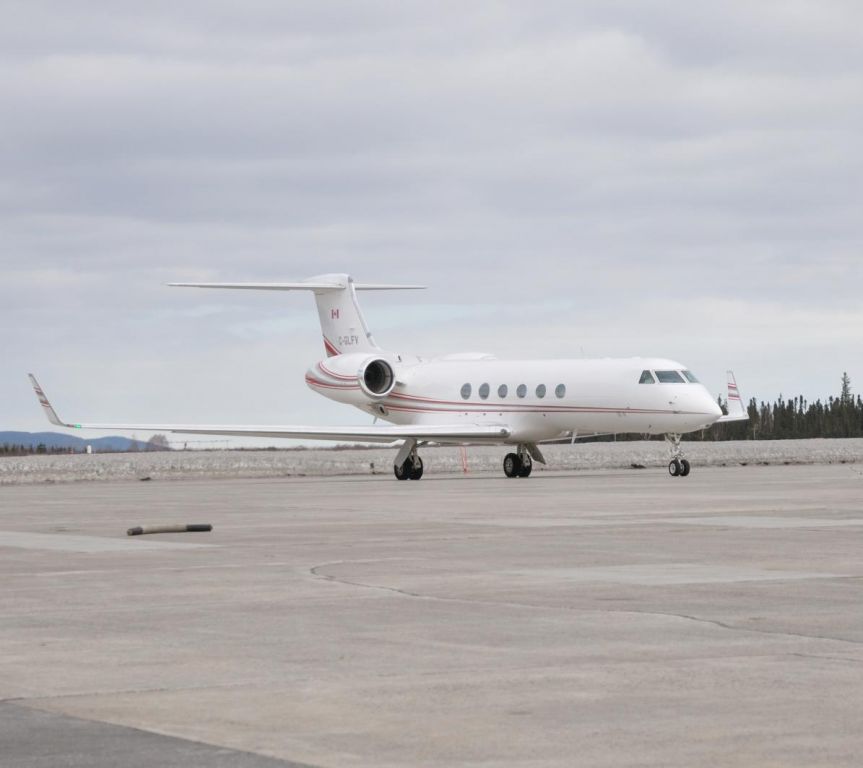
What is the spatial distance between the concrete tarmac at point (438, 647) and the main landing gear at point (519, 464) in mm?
25950

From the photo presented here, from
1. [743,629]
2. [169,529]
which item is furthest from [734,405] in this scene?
[743,629]

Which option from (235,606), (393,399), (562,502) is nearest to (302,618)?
(235,606)

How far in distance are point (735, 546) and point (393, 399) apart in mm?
33509

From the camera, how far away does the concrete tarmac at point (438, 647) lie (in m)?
6.49

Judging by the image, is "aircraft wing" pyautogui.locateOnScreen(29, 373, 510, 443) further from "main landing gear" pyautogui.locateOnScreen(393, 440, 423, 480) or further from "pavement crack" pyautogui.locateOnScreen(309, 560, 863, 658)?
"pavement crack" pyautogui.locateOnScreen(309, 560, 863, 658)

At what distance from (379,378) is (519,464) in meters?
6.00

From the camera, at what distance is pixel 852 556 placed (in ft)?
49.6

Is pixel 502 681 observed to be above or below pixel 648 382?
below

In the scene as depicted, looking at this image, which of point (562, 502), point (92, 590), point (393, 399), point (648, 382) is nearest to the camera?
point (92, 590)

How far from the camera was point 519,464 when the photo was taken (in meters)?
45.8

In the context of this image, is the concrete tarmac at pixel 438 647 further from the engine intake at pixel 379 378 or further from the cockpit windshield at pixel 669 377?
the engine intake at pixel 379 378

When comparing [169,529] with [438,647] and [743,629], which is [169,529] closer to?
[438,647]

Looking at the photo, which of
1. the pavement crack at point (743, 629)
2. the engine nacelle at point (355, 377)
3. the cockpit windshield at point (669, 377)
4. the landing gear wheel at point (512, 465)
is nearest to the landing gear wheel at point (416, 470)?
the landing gear wheel at point (512, 465)

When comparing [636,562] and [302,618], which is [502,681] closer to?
[302,618]
